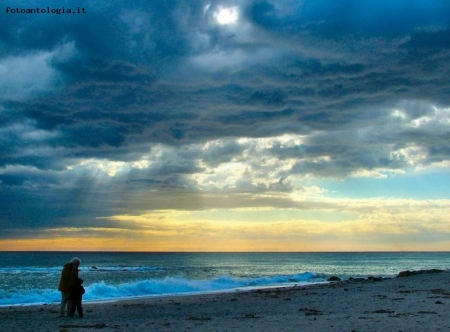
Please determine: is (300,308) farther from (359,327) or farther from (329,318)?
(359,327)

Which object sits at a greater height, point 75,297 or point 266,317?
point 75,297

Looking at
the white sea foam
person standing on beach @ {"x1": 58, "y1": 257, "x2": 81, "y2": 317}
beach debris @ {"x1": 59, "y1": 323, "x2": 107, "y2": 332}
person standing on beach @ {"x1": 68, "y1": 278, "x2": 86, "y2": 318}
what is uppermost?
person standing on beach @ {"x1": 58, "y1": 257, "x2": 81, "y2": 317}

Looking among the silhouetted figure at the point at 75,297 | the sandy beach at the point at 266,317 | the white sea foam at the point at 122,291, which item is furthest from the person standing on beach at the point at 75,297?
the white sea foam at the point at 122,291

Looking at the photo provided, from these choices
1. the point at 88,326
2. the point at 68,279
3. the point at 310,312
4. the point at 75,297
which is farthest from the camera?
the point at 310,312

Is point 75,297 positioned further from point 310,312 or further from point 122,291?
point 122,291

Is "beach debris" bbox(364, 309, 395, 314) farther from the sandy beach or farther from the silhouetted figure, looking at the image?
the silhouetted figure

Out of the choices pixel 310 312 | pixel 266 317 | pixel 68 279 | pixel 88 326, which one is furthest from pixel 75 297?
pixel 310 312

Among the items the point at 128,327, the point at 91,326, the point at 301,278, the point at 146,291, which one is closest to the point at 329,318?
the point at 128,327

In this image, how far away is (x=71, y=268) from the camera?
650 inches

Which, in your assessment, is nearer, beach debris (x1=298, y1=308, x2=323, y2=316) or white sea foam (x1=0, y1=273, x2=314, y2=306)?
beach debris (x1=298, y1=308, x2=323, y2=316)

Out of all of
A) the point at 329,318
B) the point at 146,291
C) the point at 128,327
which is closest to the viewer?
the point at 128,327

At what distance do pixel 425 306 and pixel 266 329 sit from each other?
23.5 ft

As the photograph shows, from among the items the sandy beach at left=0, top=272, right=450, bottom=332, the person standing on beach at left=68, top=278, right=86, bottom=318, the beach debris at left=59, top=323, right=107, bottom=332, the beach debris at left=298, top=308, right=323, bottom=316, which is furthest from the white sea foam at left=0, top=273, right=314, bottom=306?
the beach debris at left=298, top=308, right=323, bottom=316

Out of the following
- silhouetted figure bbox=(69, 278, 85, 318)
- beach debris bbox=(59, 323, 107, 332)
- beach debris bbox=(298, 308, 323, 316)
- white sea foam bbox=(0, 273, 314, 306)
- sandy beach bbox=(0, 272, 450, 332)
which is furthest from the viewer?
white sea foam bbox=(0, 273, 314, 306)
